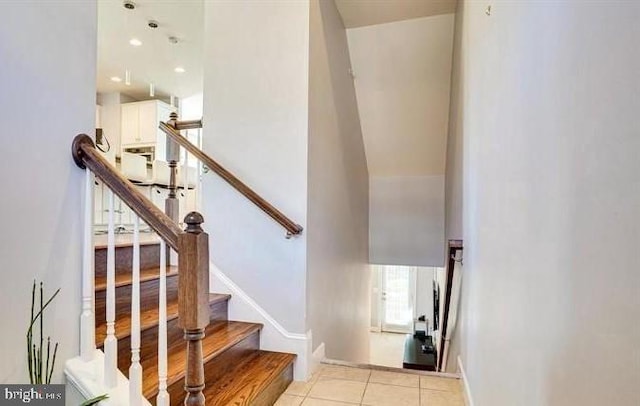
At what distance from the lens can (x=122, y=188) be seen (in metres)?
1.33

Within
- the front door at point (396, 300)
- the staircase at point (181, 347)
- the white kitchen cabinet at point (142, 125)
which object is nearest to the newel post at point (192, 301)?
the staircase at point (181, 347)

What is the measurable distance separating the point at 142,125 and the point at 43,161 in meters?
5.75

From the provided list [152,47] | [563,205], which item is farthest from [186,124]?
[152,47]

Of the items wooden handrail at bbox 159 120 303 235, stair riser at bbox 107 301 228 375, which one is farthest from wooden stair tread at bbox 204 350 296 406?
wooden handrail at bbox 159 120 303 235

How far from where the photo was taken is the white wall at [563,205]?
60cm

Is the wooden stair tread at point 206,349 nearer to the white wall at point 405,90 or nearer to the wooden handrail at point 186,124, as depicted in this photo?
the wooden handrail at point 186,124

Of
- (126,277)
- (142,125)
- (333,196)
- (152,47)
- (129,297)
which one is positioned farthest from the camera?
(142,125)

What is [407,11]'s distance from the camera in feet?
10.8

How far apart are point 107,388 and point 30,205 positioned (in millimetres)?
669

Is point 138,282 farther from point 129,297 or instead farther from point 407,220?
point 407,220

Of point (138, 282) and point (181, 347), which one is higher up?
point (138, 282)

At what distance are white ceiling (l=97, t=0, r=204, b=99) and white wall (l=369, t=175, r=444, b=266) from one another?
2960 mm

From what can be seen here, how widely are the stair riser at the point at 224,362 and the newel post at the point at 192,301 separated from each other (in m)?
0.55

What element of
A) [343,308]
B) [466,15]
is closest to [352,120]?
[466,15]
